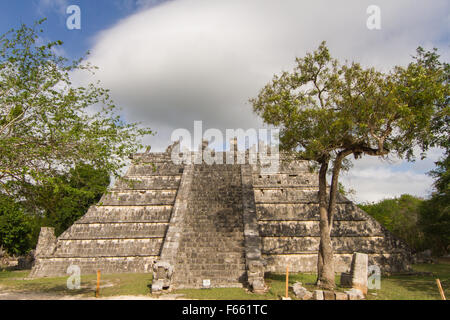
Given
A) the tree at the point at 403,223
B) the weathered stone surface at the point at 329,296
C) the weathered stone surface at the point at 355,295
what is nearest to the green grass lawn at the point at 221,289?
the weathered stone surface at the point at 355,295

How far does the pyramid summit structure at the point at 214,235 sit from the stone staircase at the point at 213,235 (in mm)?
41

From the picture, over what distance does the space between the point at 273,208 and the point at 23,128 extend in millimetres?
11516

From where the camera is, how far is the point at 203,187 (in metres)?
17.8

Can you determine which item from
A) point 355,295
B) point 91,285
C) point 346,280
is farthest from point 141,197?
point 355,295

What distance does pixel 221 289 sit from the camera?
1055 centimetres

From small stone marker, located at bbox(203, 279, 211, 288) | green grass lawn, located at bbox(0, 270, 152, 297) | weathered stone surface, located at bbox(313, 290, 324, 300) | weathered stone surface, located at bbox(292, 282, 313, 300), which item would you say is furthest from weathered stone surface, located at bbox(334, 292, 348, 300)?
green grass lawn, located at bbox(0, 270, 152, 297)

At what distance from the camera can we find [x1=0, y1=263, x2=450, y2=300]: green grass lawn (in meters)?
9.63

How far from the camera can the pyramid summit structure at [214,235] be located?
41.4 ft

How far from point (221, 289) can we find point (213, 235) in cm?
360

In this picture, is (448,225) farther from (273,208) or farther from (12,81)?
(12,81)

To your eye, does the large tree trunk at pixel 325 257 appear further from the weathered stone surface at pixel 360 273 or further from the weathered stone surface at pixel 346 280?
the weathered stone surface at pixel 360 273

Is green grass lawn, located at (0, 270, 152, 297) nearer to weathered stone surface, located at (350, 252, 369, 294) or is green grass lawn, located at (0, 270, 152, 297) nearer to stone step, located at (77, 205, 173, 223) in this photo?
stone step, located at (77, 205, 173, 223)
